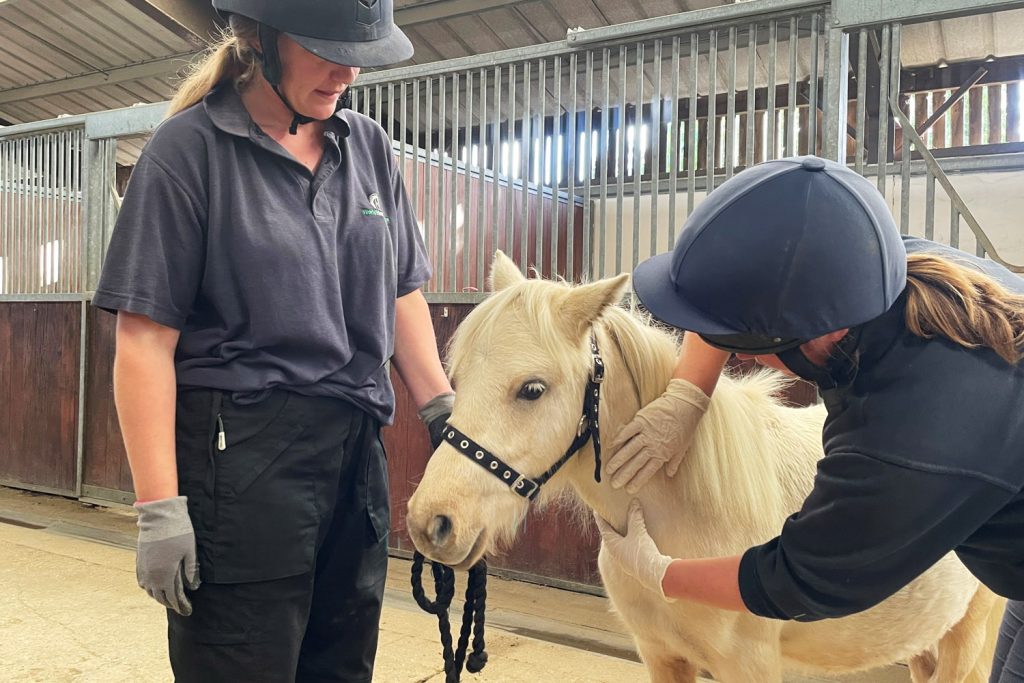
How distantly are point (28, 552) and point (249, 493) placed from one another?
9.76ft

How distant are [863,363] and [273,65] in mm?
830

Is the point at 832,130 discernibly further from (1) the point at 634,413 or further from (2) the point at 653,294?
(2) the point at 653,294

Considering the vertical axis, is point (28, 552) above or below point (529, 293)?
below

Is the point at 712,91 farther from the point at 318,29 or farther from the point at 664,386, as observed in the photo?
the point at 318,29

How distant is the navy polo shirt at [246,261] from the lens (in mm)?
926

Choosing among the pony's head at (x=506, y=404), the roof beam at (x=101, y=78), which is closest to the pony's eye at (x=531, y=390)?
the pony's head at (x=506, y=404)

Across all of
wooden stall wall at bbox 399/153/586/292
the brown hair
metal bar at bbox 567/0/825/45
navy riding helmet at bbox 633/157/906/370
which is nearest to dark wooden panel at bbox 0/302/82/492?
wooden stall wall at bbox 399/153/586/292

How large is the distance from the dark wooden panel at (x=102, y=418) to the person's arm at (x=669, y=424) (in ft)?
11.9

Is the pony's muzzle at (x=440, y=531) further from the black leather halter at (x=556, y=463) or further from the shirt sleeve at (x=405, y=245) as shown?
the shirt sleeve at (x=405, y=245)

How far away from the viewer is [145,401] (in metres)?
0.92

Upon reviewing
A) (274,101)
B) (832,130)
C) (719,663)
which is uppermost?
(832,130)

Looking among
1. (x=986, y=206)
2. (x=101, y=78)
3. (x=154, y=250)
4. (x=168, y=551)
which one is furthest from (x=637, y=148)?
(x=101, y=78)

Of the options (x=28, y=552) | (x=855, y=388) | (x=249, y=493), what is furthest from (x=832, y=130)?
(x=28, y=552)

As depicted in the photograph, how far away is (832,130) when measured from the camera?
2322mm
